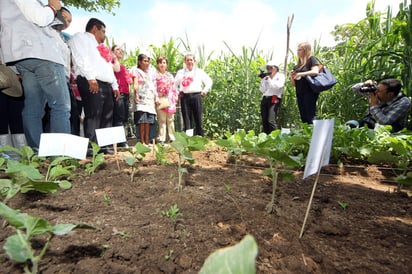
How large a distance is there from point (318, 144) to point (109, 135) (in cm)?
145

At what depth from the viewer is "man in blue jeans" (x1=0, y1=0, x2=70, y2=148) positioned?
6.25ft

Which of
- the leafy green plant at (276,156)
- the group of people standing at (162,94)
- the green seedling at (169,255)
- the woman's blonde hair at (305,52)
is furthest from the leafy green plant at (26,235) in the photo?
the woman's blonde hair at (305,52)

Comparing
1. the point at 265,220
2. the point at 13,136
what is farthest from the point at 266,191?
the point at 13,136

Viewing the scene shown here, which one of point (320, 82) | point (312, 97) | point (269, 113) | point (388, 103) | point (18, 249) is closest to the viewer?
point (18, 249)

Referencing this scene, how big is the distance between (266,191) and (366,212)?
490mm

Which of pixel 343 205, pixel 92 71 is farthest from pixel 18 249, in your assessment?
pixel 92 71

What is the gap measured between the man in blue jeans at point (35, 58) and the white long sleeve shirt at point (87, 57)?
0.30 meters

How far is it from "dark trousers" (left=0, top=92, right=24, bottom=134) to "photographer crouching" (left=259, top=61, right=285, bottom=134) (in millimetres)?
2932

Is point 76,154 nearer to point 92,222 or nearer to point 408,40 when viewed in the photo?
point 92,222

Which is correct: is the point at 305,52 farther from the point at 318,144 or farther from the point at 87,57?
the point at 318,144

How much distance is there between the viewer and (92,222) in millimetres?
1039

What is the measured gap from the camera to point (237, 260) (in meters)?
0.31

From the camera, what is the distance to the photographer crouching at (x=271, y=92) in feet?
12.1

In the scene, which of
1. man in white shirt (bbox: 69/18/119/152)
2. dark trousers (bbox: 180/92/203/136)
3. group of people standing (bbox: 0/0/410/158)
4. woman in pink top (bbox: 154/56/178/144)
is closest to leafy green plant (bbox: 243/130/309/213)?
group of people standing (bbox: 0/0/410/158)
